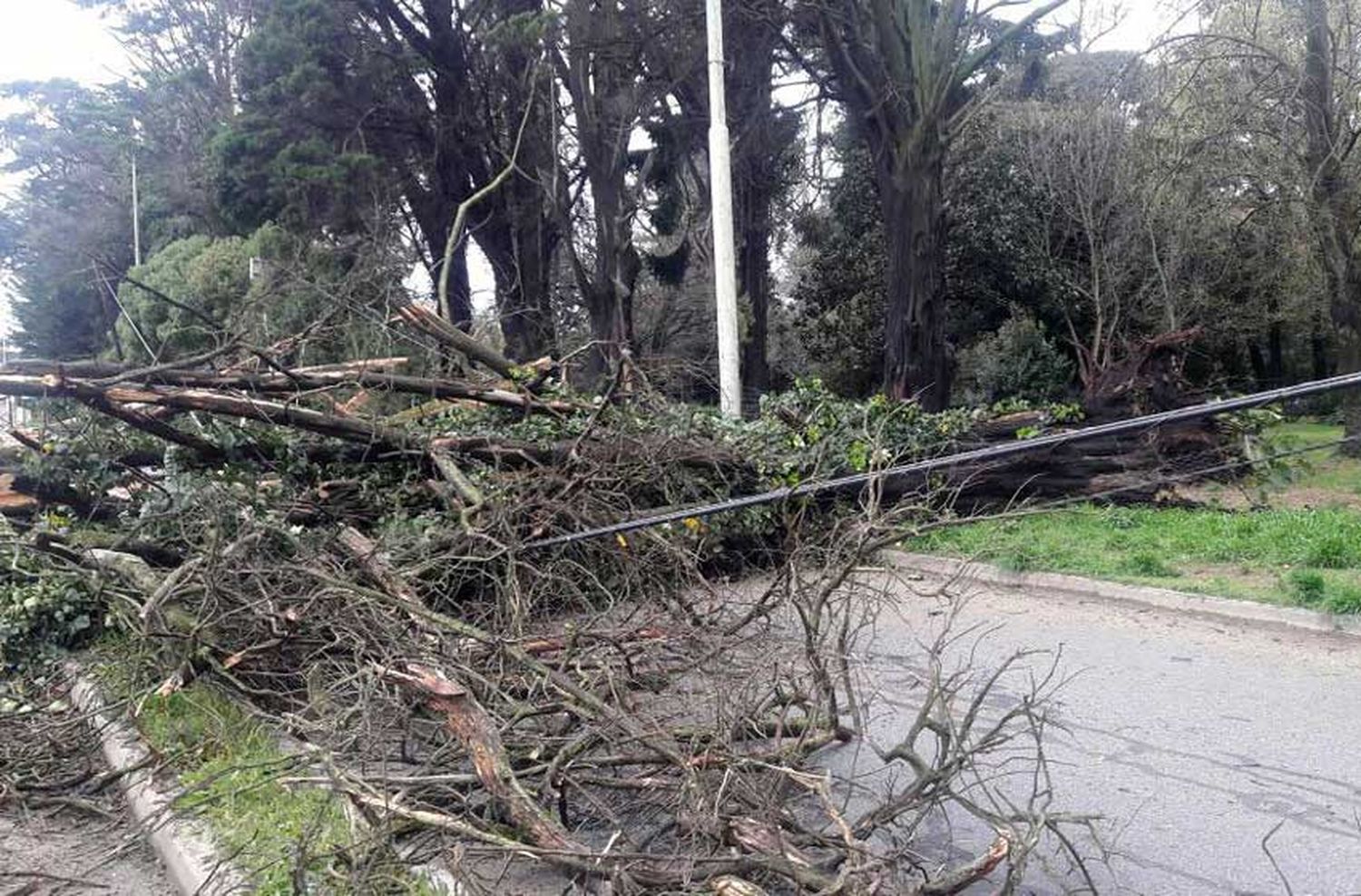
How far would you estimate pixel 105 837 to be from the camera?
4465 millimetres

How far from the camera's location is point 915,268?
13.4m

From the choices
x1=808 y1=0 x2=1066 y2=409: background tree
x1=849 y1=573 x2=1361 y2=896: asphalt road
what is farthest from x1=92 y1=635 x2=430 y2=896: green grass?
x1=808 y1=0 x2=1066 y2=409: background tree

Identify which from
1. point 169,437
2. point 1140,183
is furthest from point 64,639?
point 1140,183

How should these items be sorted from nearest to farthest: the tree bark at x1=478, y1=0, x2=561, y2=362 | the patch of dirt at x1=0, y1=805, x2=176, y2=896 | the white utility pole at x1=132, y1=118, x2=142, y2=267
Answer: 1. the patch of dirt at x1=0, y1=805, x2=176, y2=896
2. the tree bark at x1=478, y1=0, x2=561, y2=362
3. the white utility pole at x1=132, y1=118, x2=142, y2=267

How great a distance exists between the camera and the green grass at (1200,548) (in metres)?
7.40

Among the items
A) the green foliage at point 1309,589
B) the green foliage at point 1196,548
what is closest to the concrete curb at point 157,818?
the green foliage at point 1196,548

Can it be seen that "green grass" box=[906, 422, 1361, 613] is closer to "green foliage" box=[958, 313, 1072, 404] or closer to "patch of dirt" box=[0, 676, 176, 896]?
"patch of dirt" box=[0, 676, 176, 896]

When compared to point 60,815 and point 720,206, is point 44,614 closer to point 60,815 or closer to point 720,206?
point 60,815

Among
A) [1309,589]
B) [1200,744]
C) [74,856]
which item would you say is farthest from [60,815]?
[1309,589]

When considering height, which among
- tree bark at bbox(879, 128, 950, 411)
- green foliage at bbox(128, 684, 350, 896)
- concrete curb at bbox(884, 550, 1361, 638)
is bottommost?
Answer: concrete curb at bbox(884, 550, 1361, 638)

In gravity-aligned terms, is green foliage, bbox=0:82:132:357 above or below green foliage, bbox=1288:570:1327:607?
above

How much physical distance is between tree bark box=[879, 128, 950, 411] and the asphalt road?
623 centimetres

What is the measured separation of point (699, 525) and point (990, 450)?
395 cm

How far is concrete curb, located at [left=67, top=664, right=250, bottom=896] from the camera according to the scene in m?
3.55
